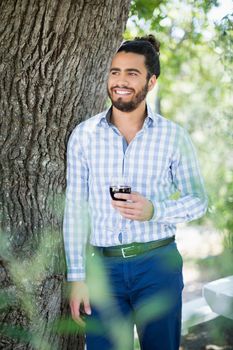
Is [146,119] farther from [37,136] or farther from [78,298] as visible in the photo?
[78,298]

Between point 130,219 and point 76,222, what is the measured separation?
0.33 metres

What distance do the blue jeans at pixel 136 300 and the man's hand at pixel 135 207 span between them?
0.76 ft

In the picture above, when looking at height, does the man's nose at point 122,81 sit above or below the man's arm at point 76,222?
above

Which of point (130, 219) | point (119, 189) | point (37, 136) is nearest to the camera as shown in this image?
point (119, 189)

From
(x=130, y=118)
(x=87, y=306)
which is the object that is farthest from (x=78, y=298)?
(x=130, y=118)

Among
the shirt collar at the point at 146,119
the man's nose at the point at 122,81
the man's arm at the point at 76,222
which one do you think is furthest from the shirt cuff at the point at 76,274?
the man's nose at the point at 122,81

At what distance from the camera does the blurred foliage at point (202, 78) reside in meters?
4.64

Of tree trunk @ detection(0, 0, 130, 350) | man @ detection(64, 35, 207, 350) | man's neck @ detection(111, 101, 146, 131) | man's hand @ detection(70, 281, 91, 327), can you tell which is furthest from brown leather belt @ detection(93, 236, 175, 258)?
man's neck @ detection(111, 101, 146, 131)

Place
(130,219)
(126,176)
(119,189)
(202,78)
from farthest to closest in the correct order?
1. (202,78)
2. (126,176)
3. (130,219)
4. (119,189)

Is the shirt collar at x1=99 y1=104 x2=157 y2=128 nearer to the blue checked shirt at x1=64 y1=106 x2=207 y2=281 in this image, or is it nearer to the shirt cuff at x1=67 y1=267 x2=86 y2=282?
the blue checked shirt at x1=64 y1=106 x2=207 y2=281

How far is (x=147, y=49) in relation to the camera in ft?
9.22

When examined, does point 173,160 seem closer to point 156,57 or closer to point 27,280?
point 156,57

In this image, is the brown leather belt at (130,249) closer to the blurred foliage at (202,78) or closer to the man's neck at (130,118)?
the man's neck at (130,118)

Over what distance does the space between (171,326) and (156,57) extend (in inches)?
54.1
